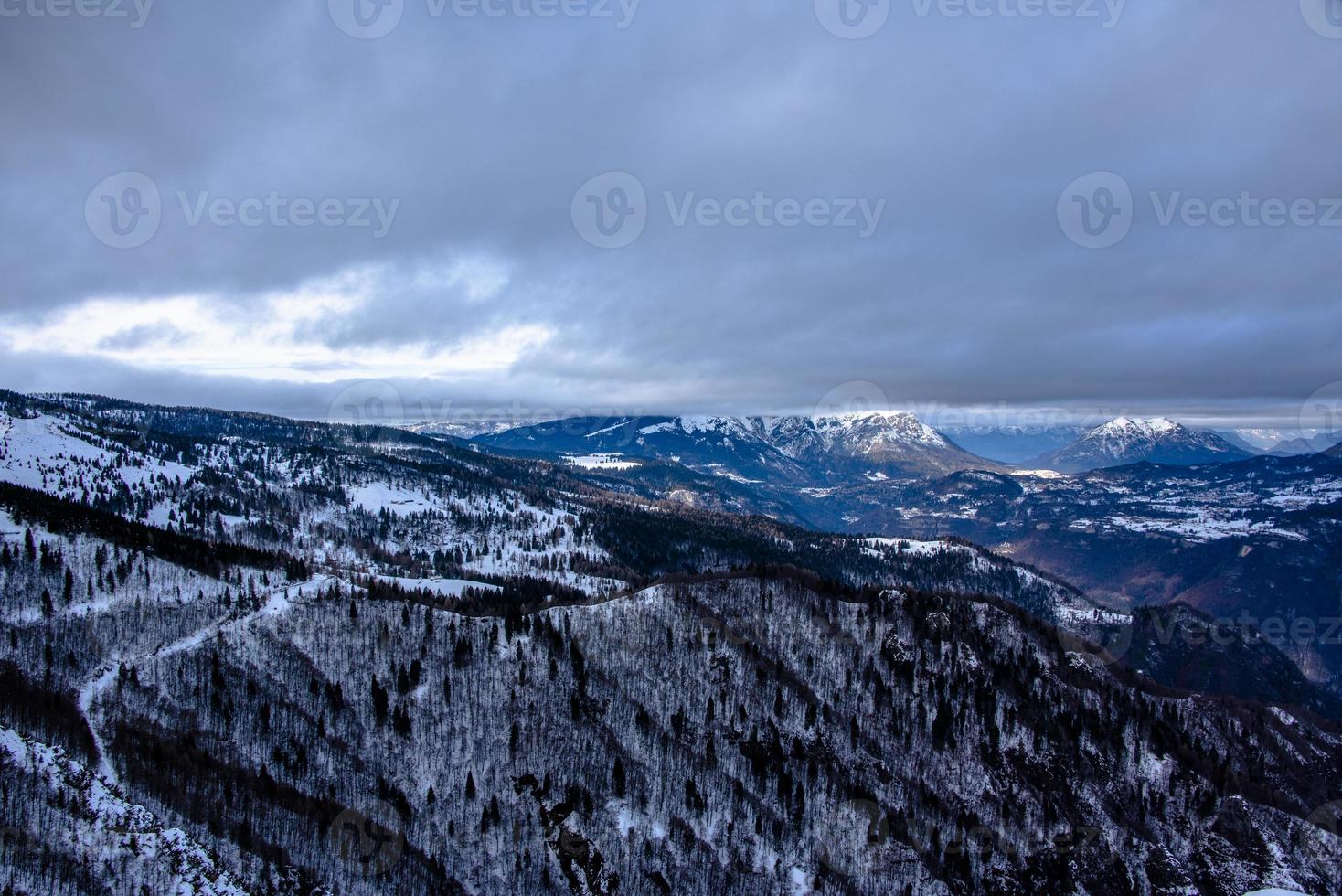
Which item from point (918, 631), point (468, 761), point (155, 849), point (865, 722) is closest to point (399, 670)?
point (468, 761)

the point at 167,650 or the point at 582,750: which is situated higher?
the point at 167,650

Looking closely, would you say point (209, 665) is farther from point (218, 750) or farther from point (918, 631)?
point (918, 631)

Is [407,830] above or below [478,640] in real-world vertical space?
below

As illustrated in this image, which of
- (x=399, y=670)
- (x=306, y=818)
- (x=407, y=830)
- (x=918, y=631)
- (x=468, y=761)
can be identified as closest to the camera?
(x=306, y=818)

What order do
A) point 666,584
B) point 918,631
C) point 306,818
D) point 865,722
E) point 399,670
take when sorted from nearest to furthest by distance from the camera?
point 306,818, point 399,670, point 865,722, point 918,631, point 666,584

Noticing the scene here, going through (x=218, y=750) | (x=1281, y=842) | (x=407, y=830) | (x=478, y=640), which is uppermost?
(x=478, y=640)

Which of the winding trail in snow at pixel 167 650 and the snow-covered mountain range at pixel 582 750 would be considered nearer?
the snow-covered mountain range at pixel 582 750

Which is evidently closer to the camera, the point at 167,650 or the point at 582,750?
the point at 167,650

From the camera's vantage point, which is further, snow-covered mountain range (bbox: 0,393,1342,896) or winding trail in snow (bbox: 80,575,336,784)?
winding trail in snow (bbox: 80,575,336,784)
